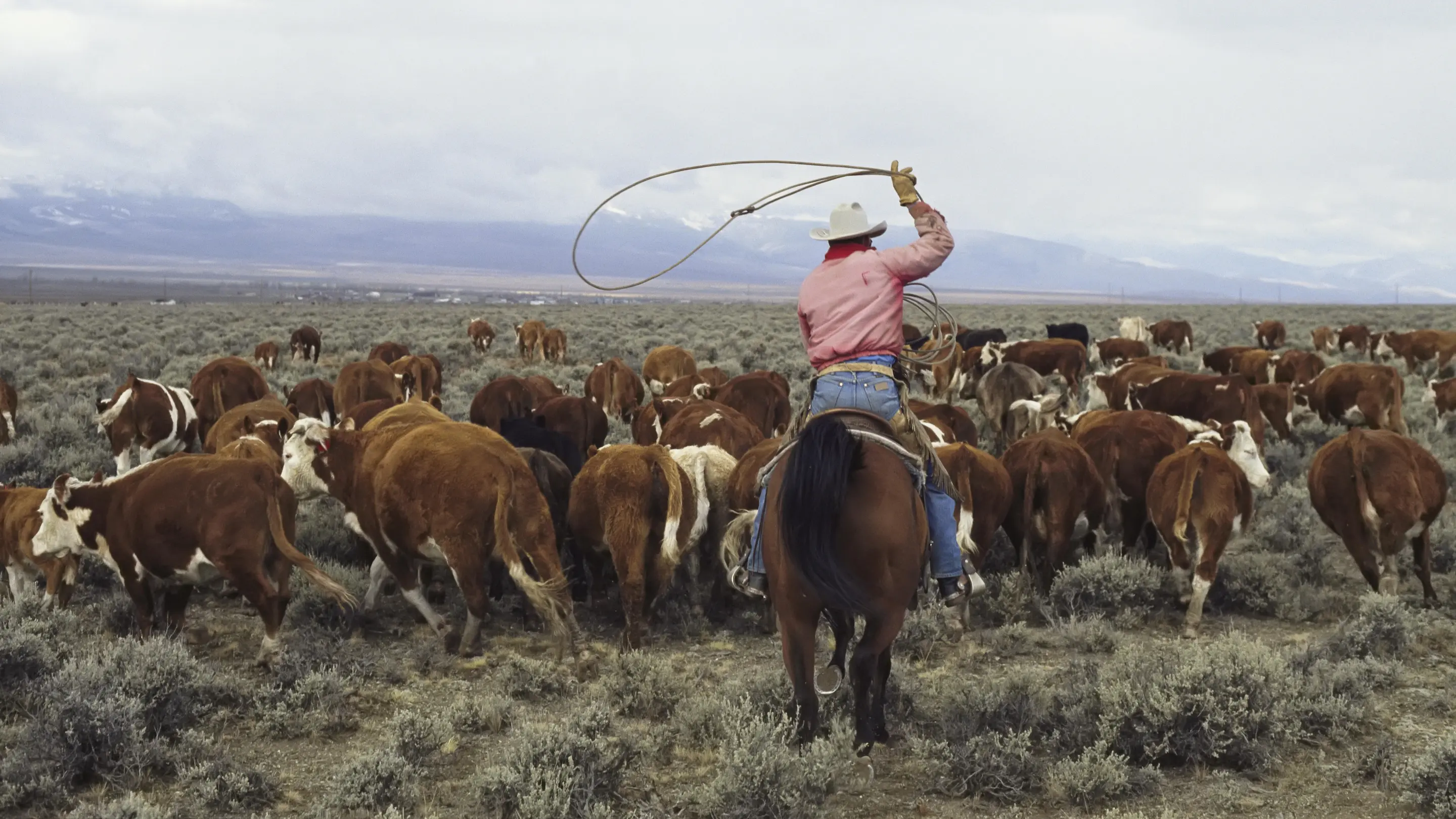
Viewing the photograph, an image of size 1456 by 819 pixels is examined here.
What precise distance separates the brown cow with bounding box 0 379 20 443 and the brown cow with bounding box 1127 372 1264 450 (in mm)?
15051

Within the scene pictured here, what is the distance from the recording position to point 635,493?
23.8 ft

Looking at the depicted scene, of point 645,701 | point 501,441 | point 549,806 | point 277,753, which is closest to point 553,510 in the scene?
point 501,441

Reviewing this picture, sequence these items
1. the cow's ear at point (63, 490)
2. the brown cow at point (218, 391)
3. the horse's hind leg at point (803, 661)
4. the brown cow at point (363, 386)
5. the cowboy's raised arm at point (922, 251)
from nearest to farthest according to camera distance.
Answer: the horse's hind leg at point (803, 661) < the cowboy's raised arm at point (922, 251) < the cow's ear at point (63, 490) < the brown cow at point (218, 391) < the brown cow at point (363, 386)

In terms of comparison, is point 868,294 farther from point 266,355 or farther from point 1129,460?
point 266,355

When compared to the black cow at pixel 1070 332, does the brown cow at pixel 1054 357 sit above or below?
below

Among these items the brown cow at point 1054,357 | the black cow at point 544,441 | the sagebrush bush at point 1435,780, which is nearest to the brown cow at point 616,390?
the black cow at point 544,441

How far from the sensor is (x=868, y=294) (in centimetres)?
533

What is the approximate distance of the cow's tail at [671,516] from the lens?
7188 mm

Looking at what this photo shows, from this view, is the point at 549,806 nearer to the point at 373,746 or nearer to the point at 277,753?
the point at 373,746

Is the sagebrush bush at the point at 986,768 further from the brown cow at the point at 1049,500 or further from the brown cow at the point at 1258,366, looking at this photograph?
the brown cow at the point at 1258,366

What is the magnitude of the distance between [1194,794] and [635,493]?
390cm

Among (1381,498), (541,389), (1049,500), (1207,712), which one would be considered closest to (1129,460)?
(1049,500)

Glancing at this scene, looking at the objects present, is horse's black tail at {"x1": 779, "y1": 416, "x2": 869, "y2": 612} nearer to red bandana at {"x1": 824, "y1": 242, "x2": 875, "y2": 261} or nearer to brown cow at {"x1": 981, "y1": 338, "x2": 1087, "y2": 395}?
red bandana at {"x1": 824, "y1": 242, "x2": 875, "y2": 261}

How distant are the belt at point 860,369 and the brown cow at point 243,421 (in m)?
5.86
